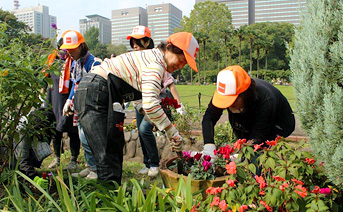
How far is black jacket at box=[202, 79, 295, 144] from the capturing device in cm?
244

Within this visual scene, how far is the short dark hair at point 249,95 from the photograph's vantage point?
2.26 metres

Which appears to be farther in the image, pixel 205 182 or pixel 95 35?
pixel 95 35

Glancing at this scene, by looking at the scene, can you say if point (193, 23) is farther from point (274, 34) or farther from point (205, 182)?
point (205, 182)

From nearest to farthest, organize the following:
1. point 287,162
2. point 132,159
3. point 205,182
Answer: point 287,162
point 205,182
point 132,159

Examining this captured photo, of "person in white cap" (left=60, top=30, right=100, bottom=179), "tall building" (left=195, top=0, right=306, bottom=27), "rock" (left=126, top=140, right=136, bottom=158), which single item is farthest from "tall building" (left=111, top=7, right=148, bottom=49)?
"person in white cap" (left=60, top=30, right=100, bottom=179)

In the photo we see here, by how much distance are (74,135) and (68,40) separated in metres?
1.34

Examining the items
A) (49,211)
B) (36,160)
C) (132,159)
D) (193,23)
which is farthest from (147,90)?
(193,23)

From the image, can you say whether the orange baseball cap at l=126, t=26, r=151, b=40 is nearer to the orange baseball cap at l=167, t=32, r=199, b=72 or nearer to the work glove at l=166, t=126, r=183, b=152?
the orange baseball cap at l=167, t=32, r=199, b=72

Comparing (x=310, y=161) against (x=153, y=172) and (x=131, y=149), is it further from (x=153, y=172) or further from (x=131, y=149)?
(x=131, y=149)

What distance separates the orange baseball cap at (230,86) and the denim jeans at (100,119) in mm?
784

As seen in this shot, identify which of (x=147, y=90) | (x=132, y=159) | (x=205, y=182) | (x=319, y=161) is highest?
(x=147, y=90)

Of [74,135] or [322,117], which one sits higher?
[322,117]

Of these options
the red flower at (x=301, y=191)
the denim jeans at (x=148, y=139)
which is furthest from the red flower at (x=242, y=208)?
the denim jeans at (x=148, y=139)

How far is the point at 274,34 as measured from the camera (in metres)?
60.9
